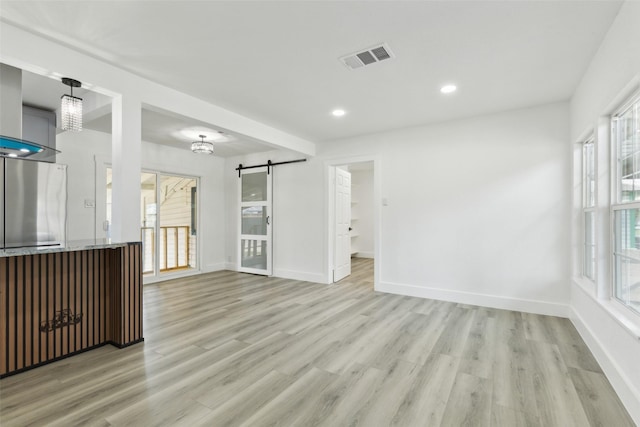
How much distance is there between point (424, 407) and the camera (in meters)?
1.91

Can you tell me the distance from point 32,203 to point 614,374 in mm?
6087

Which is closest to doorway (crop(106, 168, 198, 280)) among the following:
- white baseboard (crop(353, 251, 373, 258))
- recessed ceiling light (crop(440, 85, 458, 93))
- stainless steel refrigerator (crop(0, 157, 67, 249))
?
stainless steel refrigerator (crop(0, 157, 67, 249))

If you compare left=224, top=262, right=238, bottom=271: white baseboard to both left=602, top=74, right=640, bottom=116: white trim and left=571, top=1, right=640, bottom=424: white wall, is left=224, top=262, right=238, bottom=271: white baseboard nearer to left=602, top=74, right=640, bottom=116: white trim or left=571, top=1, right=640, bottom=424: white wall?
left=571, top=1, right=640, bottom=424: white wall

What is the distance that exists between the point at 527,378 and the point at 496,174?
2.64 metres

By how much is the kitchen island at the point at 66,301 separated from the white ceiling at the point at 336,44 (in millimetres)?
1712

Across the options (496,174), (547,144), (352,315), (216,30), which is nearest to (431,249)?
(496,174)

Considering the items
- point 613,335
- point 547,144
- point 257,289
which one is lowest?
point 257,289

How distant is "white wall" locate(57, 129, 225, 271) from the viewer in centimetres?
451

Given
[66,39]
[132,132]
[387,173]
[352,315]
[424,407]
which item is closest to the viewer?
[424,407]

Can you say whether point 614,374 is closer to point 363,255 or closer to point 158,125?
point 158,125

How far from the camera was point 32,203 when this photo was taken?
3723 mm

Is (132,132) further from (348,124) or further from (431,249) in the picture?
(431,249)

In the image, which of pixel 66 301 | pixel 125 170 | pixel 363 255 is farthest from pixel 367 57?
pixel 363 255

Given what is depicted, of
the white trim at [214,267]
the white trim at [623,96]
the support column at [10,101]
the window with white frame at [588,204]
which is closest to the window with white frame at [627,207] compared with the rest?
the white trim at [623,96]
